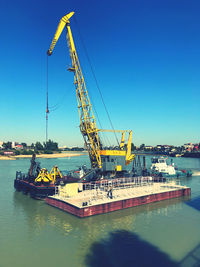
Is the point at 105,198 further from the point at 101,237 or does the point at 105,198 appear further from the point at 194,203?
the point at 194,203

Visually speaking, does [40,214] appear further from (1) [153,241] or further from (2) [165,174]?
(2) [165,174]

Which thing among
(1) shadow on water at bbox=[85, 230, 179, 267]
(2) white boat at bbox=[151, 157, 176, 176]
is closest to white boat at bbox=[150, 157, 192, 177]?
(2) white boat at bbox=[151, 157, 176, 176]

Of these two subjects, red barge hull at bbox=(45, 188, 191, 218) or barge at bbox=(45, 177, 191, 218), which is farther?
barge at bbox=(45, 177, 191, 218)

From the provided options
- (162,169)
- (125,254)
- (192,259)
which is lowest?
(192,259)

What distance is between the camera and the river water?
1548 centimetres

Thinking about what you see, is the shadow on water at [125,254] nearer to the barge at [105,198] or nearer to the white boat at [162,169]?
the barge at [105,198]

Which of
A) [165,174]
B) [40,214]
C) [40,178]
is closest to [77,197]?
[40,214]

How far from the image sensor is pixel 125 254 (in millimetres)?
16156

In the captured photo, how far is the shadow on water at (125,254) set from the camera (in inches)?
590

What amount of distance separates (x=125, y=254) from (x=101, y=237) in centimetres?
358

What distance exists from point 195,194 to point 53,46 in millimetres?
36358

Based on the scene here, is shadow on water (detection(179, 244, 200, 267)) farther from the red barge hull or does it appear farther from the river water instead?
the red barge hull

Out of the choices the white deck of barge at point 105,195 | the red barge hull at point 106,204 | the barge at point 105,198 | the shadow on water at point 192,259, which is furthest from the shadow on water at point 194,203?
the shadow on water at point 192,259

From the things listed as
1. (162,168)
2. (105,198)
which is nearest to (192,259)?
(105,198)
